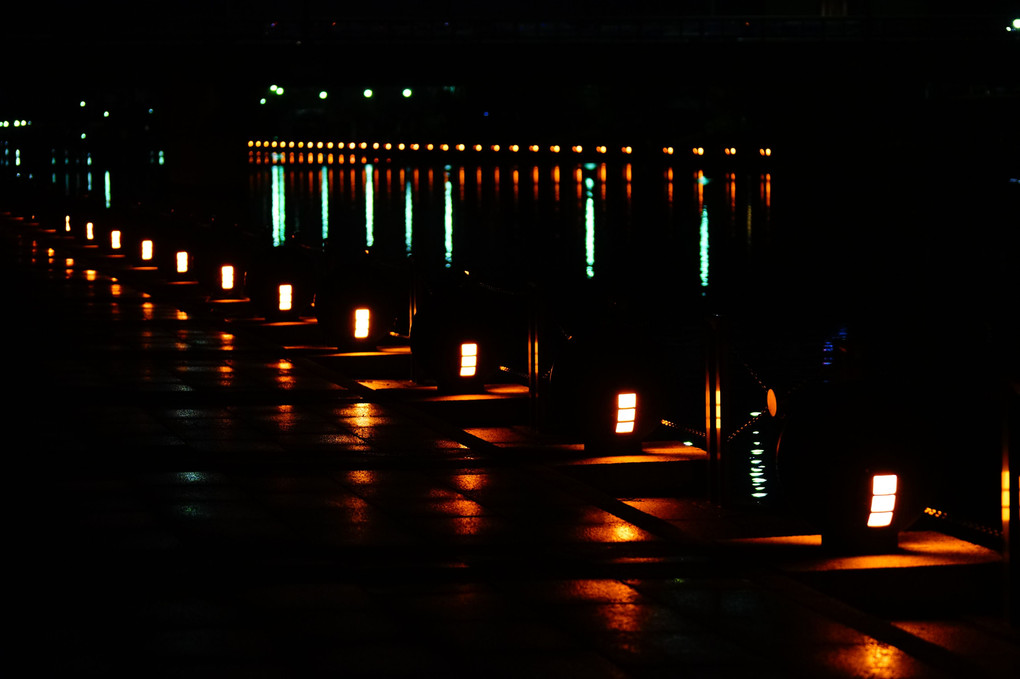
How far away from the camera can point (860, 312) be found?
101ft

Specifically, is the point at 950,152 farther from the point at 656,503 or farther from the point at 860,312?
the point at 656,503

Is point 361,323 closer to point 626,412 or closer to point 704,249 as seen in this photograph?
point 626,412

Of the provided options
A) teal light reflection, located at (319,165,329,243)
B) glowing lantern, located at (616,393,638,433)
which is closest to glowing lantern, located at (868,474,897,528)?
glowing lantern, located at (616,393,638,433)

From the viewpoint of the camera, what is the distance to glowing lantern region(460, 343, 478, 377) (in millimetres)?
12945

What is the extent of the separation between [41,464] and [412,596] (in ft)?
12.0

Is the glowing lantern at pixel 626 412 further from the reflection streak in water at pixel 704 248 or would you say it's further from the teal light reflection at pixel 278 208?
the reflection streak in water at pixel 704 248

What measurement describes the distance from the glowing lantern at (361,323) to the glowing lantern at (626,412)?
526 centimetres

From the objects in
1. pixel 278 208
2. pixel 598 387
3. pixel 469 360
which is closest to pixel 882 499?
pixel 598 387

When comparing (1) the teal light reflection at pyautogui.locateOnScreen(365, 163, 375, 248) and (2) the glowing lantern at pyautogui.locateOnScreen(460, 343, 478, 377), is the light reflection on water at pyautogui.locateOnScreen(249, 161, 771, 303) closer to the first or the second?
(1) the teal light reflection at pyautogui.locateOnScreen(365, 163, 375, 248)

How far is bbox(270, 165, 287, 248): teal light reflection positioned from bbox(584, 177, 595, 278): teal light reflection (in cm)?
742

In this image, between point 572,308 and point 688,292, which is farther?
point 688,292

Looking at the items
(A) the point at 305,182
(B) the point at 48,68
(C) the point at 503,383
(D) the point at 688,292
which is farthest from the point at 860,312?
(A) the point at 305,182

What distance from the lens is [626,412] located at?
10.4 m

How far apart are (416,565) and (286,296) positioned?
10347 millimetres
